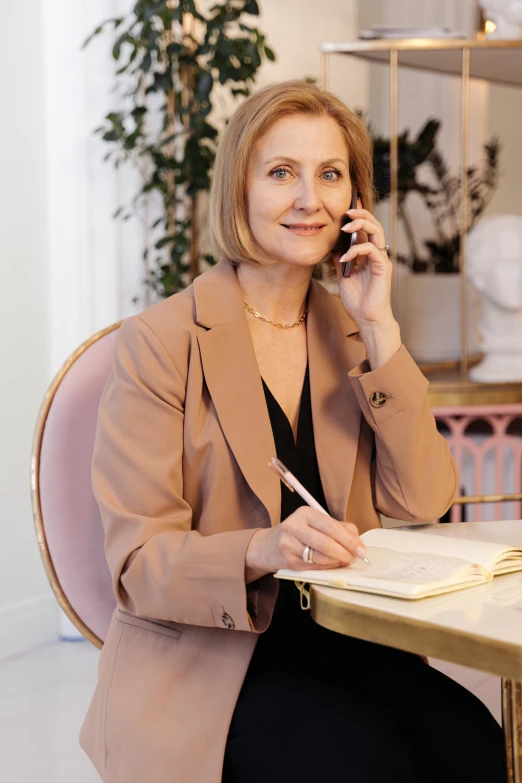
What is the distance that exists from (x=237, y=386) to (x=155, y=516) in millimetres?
251

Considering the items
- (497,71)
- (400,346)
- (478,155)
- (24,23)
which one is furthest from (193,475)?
(478,155)

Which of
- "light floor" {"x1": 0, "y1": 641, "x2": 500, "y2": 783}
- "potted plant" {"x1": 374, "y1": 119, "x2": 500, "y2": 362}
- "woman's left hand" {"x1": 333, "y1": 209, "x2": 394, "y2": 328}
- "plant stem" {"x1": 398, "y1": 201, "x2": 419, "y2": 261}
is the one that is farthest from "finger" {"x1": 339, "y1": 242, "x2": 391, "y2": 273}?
"plant stem" {"x1": 398, "y1": 201, "x2": 419, "y2": 261}

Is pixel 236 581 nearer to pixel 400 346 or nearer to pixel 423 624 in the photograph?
pixel 423 624

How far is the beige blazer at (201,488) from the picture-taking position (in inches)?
51.3

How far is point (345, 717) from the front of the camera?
49.8 inches

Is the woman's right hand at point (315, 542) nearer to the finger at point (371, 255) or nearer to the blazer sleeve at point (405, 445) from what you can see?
the blazer sleeve at point (405, 445)

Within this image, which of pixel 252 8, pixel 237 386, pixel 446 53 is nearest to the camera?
pixel 237 386

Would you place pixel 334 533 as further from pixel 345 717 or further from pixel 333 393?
pixel 333 393

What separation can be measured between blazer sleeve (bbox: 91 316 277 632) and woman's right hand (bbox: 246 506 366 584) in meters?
0.08

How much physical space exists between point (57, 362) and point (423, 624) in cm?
222

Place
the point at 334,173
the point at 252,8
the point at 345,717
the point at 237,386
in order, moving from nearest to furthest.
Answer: the point at 345,717 → the point at 237,386 → the point at 334,173 → the point at 252,8

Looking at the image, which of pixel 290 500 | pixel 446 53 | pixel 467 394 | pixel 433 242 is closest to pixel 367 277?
pixel 290 500

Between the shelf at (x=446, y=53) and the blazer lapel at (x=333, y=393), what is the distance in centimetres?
156

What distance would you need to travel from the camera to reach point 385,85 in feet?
15.3
